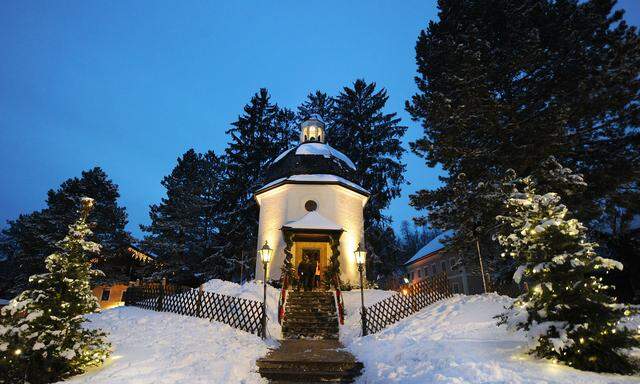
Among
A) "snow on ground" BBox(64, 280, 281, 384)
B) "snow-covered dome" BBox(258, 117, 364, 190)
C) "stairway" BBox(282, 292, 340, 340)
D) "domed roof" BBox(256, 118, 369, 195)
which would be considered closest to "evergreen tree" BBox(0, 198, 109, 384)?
"snow on ground" BBox(64, 280, 281, 384)

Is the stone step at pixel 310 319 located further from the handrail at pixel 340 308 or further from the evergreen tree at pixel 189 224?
the evergreen tree at pixel 189 224

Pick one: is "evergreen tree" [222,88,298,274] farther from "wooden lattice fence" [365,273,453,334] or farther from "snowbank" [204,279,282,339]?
"wooden lattice fence" [365,273,453,334]

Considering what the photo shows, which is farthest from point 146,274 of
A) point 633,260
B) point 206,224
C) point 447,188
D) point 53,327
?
point 633,260

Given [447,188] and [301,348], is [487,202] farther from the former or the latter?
[301,348]

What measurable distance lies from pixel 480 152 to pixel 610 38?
7236mm

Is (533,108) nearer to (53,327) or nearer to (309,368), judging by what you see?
(309,368)

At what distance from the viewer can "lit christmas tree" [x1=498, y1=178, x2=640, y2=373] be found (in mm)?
5980

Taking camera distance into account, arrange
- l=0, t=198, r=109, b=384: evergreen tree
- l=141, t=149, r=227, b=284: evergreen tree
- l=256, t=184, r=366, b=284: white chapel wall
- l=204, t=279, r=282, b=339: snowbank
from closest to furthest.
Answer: l=0, t=198, r=109, b=384: evergreen tree, l=204, t=279, r=282, b=339: snowbank, l=256, t=184, r=366, b=284: white chapel wall, l=141, t=149, r=227, b=284: evergreen tree

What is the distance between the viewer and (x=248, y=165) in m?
33.2

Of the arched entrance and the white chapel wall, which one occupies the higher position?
the white chapel wall

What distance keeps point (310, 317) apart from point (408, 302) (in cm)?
422

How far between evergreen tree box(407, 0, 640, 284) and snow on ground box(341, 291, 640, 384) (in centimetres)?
407

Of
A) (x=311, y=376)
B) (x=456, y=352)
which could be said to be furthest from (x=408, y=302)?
(x=311, y=376)

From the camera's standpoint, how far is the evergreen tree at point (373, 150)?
1190 inches
